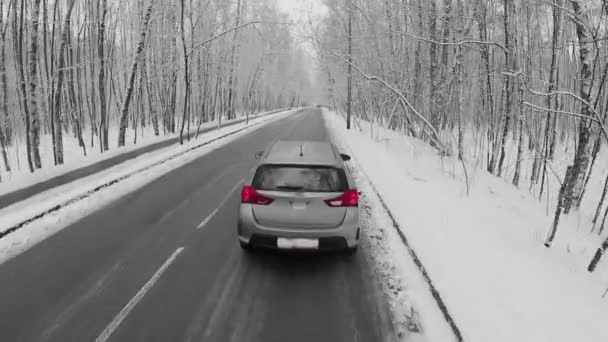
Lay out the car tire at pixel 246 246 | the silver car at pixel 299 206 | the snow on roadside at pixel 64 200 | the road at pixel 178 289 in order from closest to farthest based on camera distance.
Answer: the road at pixel 178 289
the silver car at pixel 299 206
the car tire at pixel 246 246
the snow on roadside at pixel 64 200

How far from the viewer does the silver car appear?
5066 mm

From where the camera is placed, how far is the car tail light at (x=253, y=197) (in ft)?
16.8

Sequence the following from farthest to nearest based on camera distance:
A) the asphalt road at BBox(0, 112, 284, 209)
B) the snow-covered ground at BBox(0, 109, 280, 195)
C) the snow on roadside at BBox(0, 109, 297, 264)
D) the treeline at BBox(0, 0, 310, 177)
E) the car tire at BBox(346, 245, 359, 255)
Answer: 1. the treeline at BBox(0, 0, 310, 177)
2. the snow-covered ground at BBox(0, 109, 280, 195)
3. the asphalt road at BBox(0, 112, 284, 209)
4. the snow on roadside at BBox(0, 109, 297, 264)
5. the car tire at BBox(346, 245, 359, 255)

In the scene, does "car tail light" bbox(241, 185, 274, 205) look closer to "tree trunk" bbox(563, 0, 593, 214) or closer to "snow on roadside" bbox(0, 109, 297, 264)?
"snow on roadside" bbox(0, 109, 297, 264)

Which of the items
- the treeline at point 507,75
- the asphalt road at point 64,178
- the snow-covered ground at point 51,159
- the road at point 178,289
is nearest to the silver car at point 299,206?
the road at point 178,289

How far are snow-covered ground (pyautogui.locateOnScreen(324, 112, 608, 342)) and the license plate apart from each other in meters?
1.25

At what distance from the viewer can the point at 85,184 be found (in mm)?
9844

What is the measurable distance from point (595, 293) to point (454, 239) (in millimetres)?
1995

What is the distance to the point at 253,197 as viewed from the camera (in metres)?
5.20

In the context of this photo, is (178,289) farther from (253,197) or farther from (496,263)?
(496,263)

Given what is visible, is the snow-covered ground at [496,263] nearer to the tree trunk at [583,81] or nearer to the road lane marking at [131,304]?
the tree trunk at [583,81]

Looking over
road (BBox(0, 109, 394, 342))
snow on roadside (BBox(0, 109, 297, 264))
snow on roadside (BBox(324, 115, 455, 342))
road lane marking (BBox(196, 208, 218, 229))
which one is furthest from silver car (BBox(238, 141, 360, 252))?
snow on roadside (BBox(0, 109, 297, 264))

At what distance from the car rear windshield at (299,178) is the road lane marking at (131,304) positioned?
1.71 meters

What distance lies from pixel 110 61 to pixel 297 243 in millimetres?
27630
